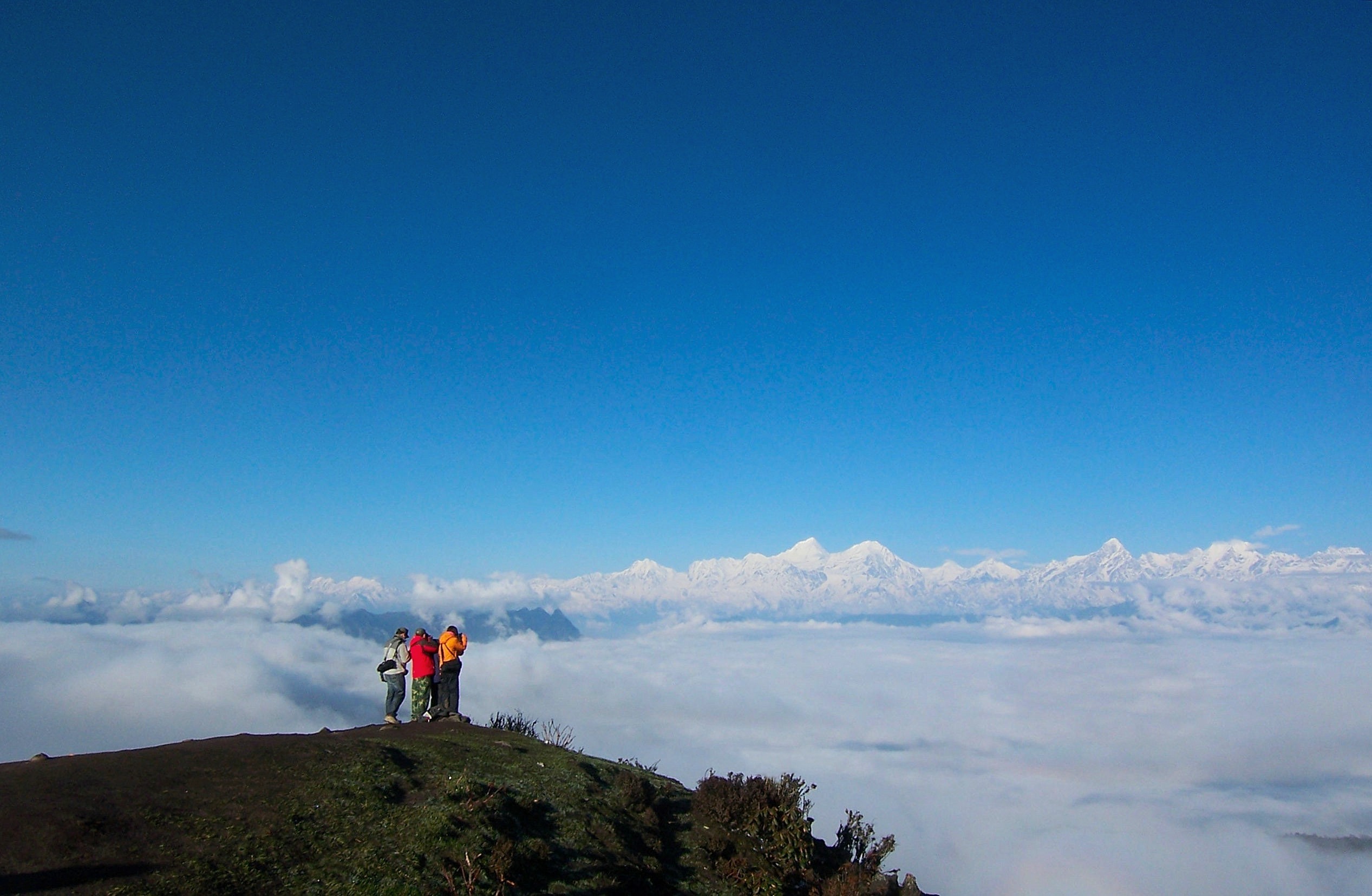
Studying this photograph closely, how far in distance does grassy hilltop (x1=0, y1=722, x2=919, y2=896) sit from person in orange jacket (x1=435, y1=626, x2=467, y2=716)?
2.89m

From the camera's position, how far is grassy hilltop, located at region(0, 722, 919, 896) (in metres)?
9.48

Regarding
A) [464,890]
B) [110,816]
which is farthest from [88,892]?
[464,890]

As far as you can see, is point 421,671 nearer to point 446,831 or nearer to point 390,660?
point 390,660

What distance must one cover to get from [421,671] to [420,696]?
2.46 ft

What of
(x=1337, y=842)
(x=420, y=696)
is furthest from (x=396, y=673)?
(x=1337, y=842)

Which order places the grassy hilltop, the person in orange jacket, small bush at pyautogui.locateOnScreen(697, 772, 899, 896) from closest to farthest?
the grassy hilltop
small bush at pyautogui.locateOnScreen(697, 772, 899, 896)
the person in orange jacket

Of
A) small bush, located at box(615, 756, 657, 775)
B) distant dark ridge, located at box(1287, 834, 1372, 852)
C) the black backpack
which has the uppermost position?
the black backpack

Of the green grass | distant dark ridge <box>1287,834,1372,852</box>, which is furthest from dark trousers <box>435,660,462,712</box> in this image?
distant dark ridge <box>1287,834,1372,852</box>

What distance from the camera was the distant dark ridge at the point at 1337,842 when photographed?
181 meters

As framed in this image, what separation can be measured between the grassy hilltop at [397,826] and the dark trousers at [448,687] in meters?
2.89

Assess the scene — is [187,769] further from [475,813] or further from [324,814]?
[475,813]

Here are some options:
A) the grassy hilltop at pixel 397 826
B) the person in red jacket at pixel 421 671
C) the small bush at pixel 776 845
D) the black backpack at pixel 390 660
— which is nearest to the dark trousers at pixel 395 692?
the black backpack at pixel 390 660

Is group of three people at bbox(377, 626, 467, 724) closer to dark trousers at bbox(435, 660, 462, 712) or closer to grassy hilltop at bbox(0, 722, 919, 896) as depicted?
dark trousers at bbox(435, 660, 462, 712)

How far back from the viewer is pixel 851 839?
1608cm
